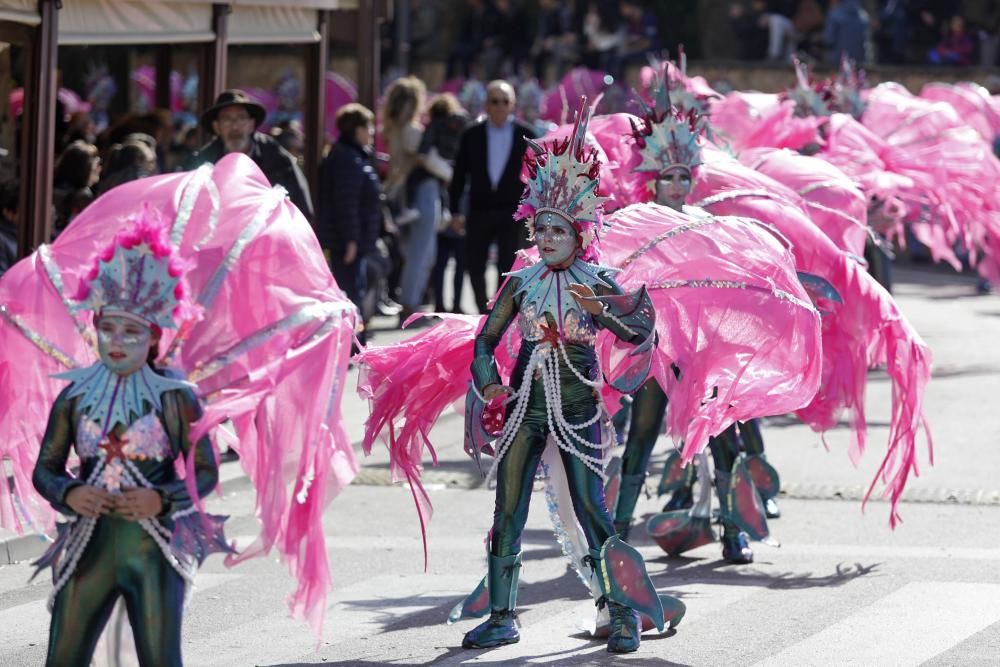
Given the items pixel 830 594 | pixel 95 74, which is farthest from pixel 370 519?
pixel 95 74

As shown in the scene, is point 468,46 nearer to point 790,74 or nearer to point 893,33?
point 790,74

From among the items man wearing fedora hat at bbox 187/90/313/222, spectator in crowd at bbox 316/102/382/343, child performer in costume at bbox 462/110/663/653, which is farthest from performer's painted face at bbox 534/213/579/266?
spectator in crowd at bbox 316/102/382/343

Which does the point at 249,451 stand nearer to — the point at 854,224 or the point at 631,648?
the point at 631,648

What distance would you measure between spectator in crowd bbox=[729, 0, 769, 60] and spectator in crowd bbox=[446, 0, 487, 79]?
13.0 ft

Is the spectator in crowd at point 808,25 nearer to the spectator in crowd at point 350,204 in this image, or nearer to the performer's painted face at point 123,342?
the spectator in crowd at point 350,204

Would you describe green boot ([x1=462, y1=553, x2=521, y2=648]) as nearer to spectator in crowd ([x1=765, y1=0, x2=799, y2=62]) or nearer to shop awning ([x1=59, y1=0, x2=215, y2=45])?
shop awning ([x1=59, y1=0, x2=215, y2=45])

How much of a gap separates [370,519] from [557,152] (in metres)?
3.31

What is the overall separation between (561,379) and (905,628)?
165cm

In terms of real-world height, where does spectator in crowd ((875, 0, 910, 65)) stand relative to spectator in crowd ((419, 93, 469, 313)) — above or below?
above

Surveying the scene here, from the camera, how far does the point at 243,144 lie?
38.4 feet

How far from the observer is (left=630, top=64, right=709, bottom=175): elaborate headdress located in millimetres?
9117

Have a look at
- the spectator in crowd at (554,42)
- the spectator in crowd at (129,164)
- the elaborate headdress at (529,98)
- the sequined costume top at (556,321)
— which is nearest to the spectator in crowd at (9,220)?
the spectator in crowd at (129,164)

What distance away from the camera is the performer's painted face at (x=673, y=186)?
909cm

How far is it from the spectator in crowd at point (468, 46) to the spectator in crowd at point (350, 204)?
16.7 meters
